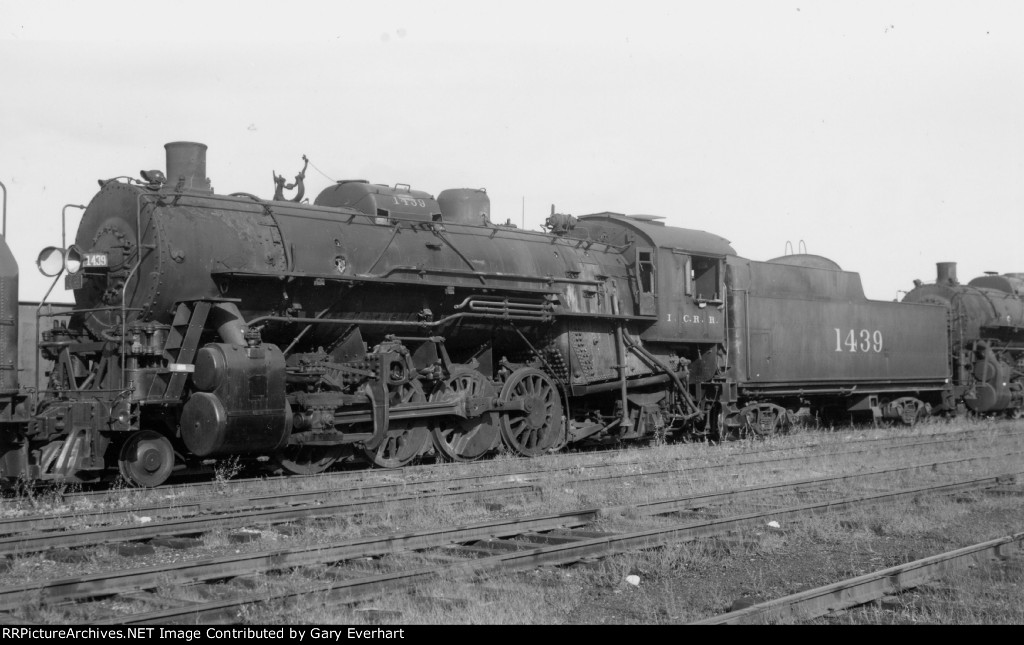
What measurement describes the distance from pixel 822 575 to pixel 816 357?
11.9 meters

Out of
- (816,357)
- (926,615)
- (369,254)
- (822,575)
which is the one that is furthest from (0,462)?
(816,357)

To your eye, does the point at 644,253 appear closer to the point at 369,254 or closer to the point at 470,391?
the point at 470,391

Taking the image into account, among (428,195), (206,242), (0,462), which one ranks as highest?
(428,195)

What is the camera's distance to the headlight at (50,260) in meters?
10.6

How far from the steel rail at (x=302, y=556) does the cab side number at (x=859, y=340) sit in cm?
955

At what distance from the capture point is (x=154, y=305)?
1060cm

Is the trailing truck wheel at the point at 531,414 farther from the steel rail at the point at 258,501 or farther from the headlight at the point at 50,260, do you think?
the headlight at the point at 50,260

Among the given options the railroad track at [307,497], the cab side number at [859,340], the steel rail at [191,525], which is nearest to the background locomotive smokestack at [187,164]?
the railroad track at [307,497]

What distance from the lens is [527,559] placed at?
21.8ft

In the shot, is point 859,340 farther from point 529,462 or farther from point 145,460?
point 145,460

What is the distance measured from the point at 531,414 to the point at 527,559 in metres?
7.30

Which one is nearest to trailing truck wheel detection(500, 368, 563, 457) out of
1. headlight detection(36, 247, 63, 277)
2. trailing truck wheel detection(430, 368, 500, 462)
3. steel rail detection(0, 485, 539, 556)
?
trailing truck wheel detection(430, 368, 500, 462)

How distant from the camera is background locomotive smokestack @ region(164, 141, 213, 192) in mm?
11617

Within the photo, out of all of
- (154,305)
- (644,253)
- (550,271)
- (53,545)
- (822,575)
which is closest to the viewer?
(822,575)
